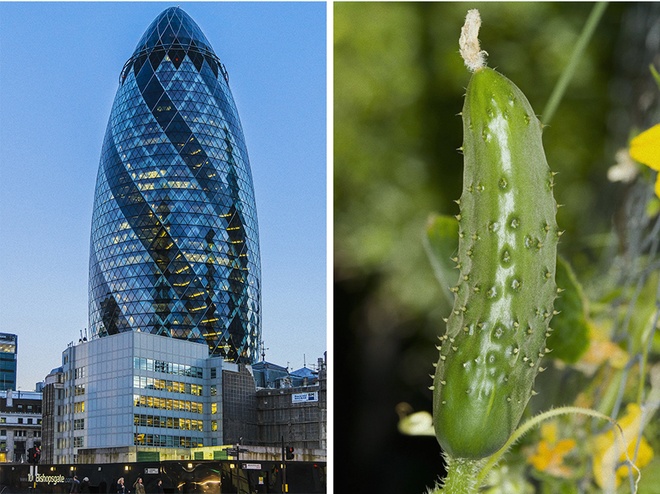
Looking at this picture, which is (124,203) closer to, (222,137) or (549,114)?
(222,137)

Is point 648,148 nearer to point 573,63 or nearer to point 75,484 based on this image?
point 573,63

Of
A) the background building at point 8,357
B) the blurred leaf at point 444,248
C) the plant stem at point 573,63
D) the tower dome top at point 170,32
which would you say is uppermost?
the tower dome top at point 170,32

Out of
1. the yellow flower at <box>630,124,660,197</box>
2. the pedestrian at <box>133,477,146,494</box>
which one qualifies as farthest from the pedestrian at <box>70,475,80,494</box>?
the yellow flower at <box>630,124,660,197</box>

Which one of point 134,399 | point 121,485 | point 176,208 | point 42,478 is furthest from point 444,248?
point 42,478

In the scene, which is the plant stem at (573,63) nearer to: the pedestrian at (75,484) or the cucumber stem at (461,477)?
the cucumber stem at (461,477)

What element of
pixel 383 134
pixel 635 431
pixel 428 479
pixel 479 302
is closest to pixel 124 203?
pixel 383 134

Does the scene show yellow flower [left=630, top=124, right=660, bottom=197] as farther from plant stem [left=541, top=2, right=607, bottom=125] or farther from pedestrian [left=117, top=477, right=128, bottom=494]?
pedestrian [left=117, top=477, right=128, bottom=494]

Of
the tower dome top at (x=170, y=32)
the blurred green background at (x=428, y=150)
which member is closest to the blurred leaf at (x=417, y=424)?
the blurred green background at (x=428, y=150)
